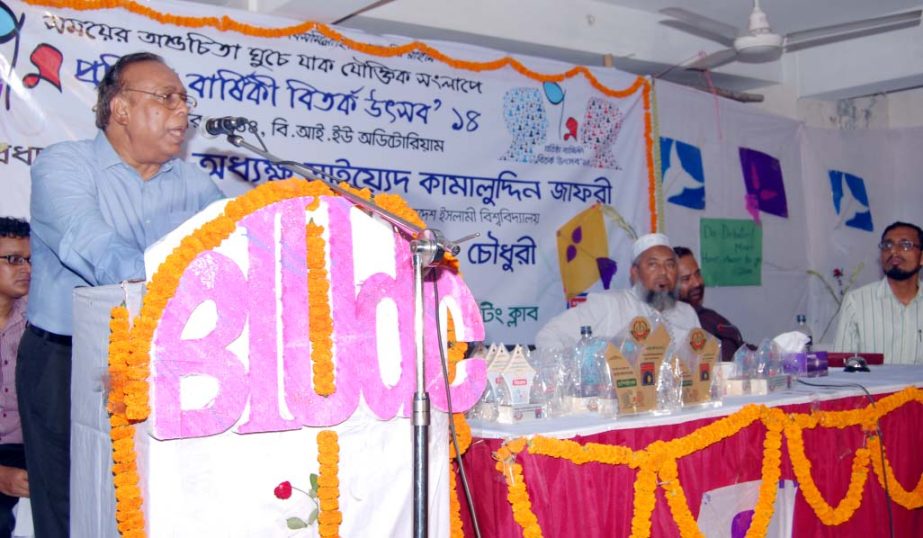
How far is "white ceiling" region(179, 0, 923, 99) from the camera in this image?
5.36m

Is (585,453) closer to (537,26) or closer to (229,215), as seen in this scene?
(229,215)

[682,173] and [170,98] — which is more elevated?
[682,173]

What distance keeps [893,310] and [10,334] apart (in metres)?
4.66

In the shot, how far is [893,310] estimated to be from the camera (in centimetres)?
539

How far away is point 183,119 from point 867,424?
2.74m

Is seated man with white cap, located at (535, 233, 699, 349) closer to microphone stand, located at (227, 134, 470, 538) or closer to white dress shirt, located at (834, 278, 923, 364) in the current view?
white dress shirt, located at (834, 278, 923, 364)

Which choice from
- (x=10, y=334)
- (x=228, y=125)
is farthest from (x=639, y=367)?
(x=10, y=334)

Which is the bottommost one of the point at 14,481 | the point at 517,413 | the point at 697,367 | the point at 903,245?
the point at 14,481

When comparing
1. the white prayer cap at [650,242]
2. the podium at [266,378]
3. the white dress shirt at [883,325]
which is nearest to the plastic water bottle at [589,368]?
the podium at [266,378]

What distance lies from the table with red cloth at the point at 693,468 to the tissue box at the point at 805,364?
0.06 meters

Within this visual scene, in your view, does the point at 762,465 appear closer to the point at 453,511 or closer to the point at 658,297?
the point at 453,511

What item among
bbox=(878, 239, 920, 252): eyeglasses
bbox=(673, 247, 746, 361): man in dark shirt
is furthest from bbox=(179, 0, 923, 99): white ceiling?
bbox=(878, 239, 920, 252): eyeglasses

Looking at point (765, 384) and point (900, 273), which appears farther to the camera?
point (900, 273)

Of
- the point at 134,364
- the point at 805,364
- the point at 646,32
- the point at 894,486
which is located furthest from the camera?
the point at 646,32
